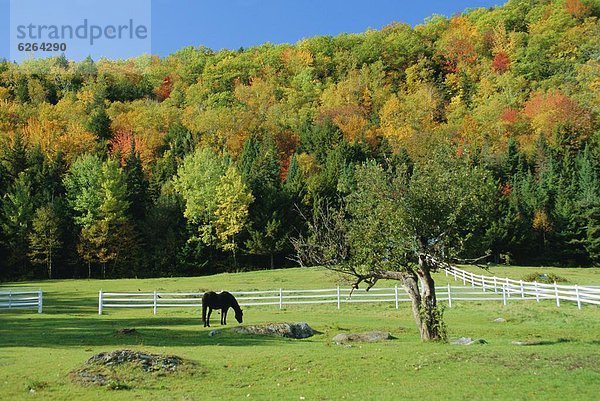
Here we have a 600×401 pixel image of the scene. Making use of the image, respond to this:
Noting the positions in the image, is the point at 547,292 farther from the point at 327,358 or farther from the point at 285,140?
the point at 285,140

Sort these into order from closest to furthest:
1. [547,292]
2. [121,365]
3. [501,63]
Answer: [121,365], [547,292], [501,63]

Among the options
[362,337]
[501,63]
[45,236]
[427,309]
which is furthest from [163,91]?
[427,309]

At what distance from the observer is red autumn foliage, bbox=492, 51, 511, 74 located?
97.9m

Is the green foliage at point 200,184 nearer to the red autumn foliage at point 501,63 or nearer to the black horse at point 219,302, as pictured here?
the black horse at point 219,302

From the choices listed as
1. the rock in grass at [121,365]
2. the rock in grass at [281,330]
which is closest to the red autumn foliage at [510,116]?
the rock in grass at [281,330]

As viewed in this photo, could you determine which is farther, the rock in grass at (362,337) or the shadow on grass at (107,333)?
the shadow on grass at (107,333)

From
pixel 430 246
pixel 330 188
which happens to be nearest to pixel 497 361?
pixel 430 246

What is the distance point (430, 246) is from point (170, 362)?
868 centimetres

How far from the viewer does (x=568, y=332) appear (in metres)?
20.7

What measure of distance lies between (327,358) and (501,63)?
313 feet

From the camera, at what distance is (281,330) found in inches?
798

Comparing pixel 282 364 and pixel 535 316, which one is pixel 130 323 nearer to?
pixel 282 364

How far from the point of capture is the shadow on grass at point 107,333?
18609 mm

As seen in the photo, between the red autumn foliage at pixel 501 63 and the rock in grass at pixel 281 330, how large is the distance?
89.1 meters
